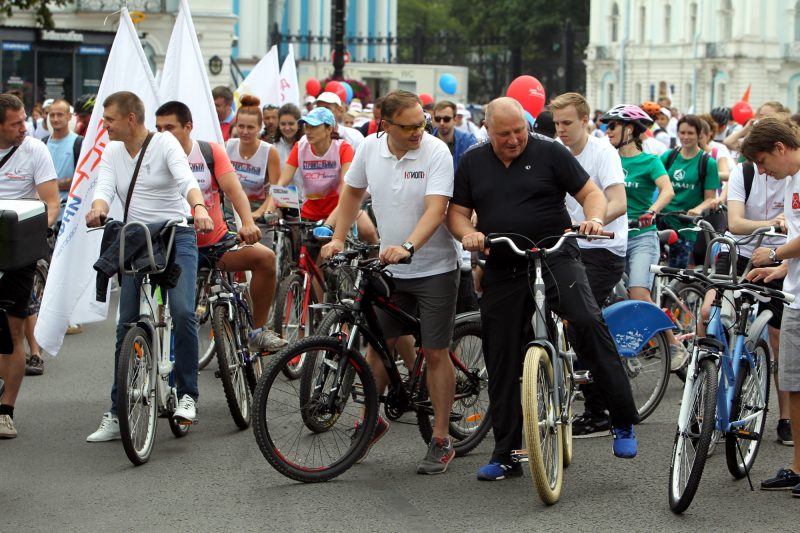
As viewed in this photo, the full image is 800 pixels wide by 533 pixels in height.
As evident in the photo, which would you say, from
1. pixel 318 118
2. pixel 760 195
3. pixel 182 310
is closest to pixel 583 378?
pixel 760 195

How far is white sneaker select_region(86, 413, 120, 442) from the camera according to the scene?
862 centimetres

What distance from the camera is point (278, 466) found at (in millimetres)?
7406

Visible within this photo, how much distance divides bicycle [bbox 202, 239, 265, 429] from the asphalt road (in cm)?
20

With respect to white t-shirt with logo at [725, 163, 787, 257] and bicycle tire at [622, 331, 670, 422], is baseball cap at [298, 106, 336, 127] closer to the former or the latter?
bicycle tire at [622, 331, 670, 422]

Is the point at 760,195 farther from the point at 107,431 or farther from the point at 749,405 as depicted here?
the point at 107,431

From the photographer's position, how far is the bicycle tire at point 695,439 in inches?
269

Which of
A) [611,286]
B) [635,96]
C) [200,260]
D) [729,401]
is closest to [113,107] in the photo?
[200,260]

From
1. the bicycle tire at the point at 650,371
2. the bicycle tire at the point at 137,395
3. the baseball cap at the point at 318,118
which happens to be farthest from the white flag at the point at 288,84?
the bicycle tire at the point at 137,395

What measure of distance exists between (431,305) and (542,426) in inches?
40.6

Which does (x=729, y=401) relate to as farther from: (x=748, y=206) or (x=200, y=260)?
(x=200, y=260)

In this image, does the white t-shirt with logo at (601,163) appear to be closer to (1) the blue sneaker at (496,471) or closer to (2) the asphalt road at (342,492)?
(2) the asphalt road at (342,492)

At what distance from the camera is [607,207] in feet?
27.9

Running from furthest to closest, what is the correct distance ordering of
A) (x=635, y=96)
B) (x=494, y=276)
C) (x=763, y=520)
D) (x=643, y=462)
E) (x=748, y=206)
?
(x=635, y=96) < (x=748, y=206) < (x=643, y=462) < (x=494, y=276) < (x=763, y=520)

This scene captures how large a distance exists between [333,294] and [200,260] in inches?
62.5
